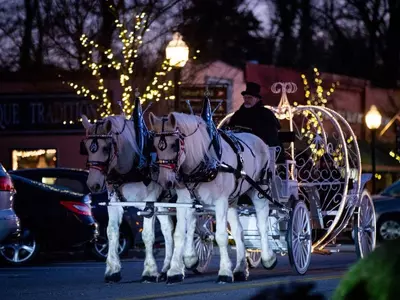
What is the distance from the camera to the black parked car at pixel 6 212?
1516cm

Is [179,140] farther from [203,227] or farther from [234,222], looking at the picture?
[203,227]

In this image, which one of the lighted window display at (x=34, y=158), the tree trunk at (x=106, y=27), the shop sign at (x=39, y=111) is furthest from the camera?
the lighted window display at (x=34, y=158)

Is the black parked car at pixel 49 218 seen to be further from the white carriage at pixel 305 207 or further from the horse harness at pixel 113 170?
the horse harness at pixel 113 170

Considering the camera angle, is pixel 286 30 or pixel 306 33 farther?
pixel 286 30

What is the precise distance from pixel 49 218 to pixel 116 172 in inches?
211

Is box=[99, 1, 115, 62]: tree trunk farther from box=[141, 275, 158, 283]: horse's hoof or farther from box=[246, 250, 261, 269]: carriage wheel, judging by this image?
box=[141, 275, 158, 283]: horse's hoof

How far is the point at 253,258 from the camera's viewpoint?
52.0 feet

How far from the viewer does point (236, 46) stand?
55.6 m

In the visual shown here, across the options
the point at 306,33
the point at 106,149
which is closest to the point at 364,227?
the point at 106,149

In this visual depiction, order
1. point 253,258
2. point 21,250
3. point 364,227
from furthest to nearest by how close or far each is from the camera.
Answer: point 21,250
point 364,227
point 253,258

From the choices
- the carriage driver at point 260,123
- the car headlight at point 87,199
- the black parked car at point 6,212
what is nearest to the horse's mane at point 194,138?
the carriage driver at point 260,123

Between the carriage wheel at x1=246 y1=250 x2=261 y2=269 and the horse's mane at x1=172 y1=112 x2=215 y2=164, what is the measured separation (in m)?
3.02

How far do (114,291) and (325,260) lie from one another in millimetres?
6473

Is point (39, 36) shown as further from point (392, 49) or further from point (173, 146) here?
point (173, 146)
